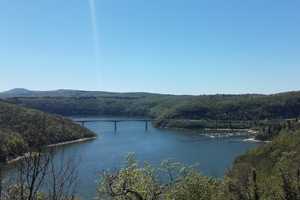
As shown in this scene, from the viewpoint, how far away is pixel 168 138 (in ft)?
344

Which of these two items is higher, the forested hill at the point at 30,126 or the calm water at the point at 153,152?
the forested hill at the point at 30,126

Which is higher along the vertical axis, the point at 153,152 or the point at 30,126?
the point at 30,126

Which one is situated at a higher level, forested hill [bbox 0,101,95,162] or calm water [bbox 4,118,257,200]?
forested hill [bbox 0,101,95,162]

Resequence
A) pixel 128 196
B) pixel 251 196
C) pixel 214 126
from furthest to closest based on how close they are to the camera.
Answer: pixel 214 126
pixel 251 196
pixel 128 196

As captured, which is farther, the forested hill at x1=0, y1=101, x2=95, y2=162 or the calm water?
the forested hill at x1=0, y1=101, x2=95, y2=162

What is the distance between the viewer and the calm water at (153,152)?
2264 inches

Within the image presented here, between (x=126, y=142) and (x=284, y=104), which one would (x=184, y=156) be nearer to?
(x=126, y=142)

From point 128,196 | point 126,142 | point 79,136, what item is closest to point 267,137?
point 126,142

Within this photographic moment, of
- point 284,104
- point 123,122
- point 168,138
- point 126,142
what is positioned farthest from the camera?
point 123,122

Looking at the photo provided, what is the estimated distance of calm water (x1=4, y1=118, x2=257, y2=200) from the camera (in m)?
57.5

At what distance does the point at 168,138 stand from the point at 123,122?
2265 inches

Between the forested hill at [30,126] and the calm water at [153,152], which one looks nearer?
the calm water at [153,152]

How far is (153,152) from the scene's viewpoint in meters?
77.4

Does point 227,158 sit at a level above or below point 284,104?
below
